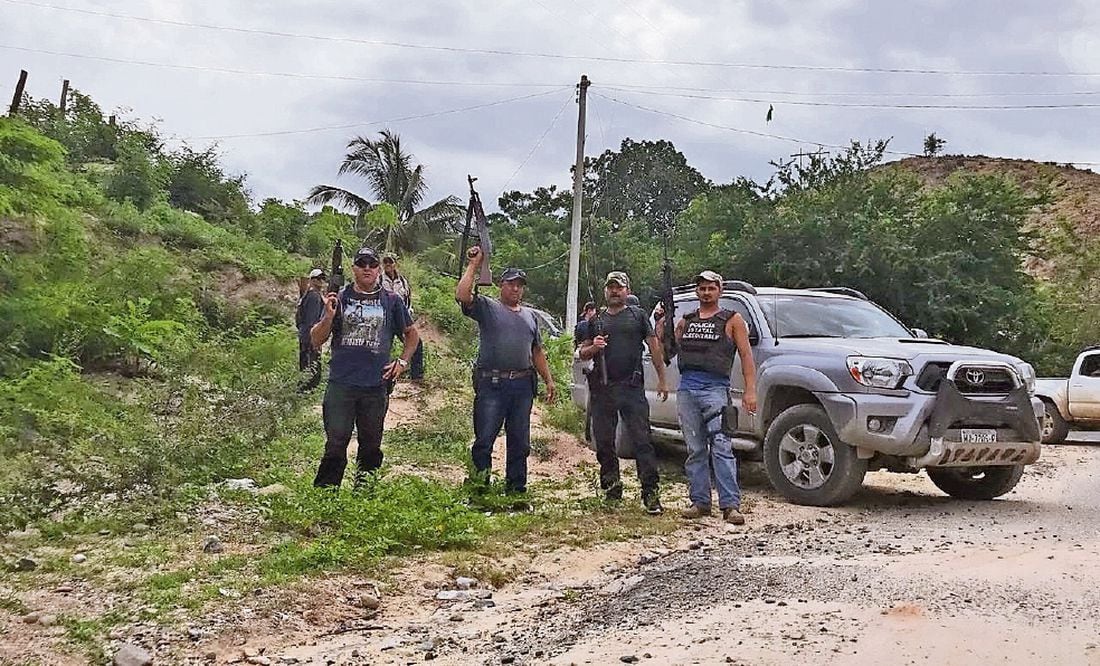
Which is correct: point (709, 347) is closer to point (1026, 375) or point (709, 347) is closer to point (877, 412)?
point (877, 412)

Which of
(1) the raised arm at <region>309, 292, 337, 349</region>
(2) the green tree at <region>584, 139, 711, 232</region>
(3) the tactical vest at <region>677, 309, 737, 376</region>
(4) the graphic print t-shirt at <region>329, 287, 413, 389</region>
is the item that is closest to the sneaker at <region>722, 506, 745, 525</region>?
(3) the tactical vest at <region>677, 309, 737, 376</region>

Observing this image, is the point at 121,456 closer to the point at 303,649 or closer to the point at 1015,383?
the point at 303,649

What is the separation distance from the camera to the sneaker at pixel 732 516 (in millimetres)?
6719

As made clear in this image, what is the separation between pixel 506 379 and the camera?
23.1ft

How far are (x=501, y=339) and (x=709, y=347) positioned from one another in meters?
1.44

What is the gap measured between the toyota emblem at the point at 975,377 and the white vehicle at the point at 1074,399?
8.16 metres

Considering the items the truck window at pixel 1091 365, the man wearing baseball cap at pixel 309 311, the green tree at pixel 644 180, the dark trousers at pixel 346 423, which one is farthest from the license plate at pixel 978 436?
the green tree at pixel 644 180

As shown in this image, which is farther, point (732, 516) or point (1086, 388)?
point (1086, 388)

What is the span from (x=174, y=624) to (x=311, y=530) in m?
1.64

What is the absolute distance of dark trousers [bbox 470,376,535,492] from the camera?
7.03 m

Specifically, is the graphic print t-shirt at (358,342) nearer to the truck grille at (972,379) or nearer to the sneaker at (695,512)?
the sneaker at (695,512)

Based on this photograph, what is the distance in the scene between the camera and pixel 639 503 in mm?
7387

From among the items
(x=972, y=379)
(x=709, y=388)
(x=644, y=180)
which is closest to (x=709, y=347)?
(x=709, y=388)

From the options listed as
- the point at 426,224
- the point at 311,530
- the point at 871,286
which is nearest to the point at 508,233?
the point at 426,224
